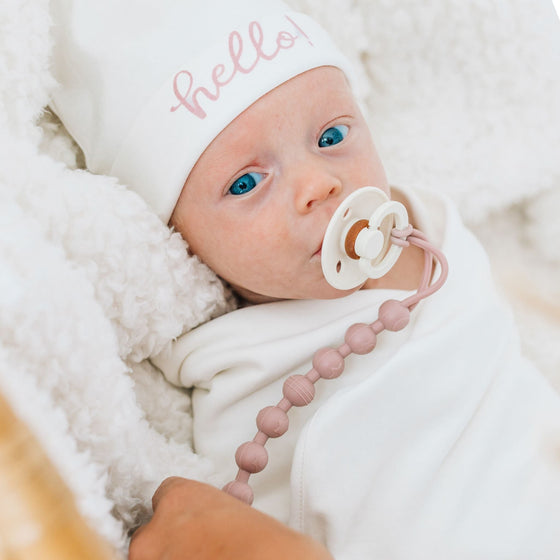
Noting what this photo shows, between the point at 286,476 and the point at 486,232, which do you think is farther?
the point at 486,232

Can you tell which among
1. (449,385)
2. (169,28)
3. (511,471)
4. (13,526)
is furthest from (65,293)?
(511,471)

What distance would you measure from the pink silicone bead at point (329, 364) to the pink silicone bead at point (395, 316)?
0.24ft

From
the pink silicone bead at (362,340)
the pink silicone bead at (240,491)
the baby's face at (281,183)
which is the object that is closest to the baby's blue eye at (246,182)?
the baby's face at (281,183)

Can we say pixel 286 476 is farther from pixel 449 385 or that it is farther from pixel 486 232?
pixel 486 232

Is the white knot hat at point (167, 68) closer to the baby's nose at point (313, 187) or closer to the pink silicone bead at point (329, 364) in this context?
the baby's nose at point (313, 187)

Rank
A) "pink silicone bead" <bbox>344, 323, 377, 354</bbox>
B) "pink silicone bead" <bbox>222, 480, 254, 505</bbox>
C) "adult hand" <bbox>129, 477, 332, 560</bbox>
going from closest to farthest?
1. "adult hand" <bbox>129, 477, 332, 560</bbox>
2. "pink silicone bead" <bbox>222, 480, 254, 505</bbox>
3. "pink silicone bead" <bbox>344, 323, 377, 354</bbox>

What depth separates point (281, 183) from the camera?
86 centimetres

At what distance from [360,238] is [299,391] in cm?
21

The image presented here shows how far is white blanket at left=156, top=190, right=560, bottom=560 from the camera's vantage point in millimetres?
870

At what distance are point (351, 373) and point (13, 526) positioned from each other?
→ 51 cm

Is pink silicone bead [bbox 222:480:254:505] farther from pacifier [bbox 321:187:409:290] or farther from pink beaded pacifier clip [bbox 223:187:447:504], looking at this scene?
pacifier [bbox 321:187:409:290]

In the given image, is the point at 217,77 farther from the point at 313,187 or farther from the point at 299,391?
the point at 299,391

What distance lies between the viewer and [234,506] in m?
0.64

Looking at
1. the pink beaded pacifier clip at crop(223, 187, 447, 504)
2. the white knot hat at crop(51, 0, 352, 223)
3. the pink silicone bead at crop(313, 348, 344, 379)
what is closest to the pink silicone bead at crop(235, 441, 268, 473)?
the pink beaded pacifier clip at crop(223, 187, 447, 504)
